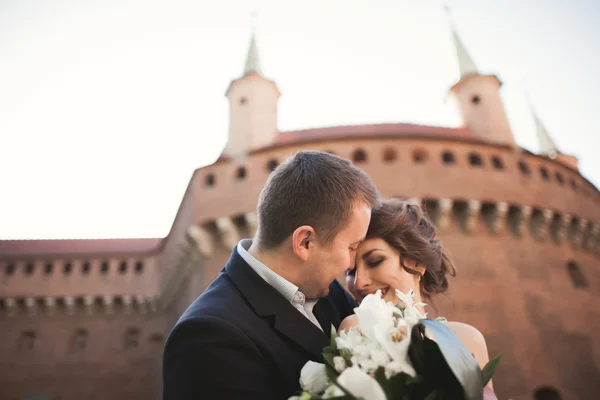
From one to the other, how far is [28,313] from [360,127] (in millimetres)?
15010

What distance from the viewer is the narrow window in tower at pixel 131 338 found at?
15.8 m

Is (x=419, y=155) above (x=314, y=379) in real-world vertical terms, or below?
above

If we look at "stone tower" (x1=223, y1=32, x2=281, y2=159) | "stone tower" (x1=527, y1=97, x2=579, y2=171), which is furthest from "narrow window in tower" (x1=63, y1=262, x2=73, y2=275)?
"stone tower" (x1=527, y1=97, x2=579, y2=171)

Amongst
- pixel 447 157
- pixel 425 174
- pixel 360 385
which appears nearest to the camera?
pixel 360 385

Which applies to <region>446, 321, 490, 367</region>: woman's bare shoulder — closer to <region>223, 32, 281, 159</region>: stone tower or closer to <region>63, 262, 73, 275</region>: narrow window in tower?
<region>223, 32, 281, 159</region>: stone tower

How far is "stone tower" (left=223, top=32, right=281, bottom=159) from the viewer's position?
44.6 ft

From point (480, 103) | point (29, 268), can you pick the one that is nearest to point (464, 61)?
point (480, 103)

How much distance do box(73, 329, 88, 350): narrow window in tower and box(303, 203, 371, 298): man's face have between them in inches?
661

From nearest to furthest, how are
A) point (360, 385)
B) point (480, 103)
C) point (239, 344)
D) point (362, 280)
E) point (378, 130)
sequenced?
point (360, 385) < point (239, 344) < point (362, 280) < point (378, 130) < point (480, 103)

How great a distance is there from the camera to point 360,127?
14023 mm

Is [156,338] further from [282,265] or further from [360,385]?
[360,385]

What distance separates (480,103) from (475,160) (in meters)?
3.85

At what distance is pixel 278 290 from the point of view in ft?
6.72

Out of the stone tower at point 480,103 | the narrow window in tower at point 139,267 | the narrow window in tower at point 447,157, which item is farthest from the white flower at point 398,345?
the narrow window in tower at point 139,267
